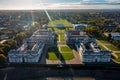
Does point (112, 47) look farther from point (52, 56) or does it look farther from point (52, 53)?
point (52, 56)

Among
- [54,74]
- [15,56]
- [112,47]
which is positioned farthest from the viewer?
[112,47]

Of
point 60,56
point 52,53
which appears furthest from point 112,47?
point 52,53

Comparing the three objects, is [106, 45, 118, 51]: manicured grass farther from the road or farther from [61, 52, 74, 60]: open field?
the road

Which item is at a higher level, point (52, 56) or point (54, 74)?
point (52, 56)

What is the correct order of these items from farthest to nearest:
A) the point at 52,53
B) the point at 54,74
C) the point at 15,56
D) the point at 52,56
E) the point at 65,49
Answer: the point at 65,49 → the point at 52,53 → the point at 52,56 → the point at 15,56 → the point at 54,74

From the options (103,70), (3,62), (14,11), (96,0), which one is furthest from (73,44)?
(96,0)

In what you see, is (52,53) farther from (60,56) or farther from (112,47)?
(112,47)

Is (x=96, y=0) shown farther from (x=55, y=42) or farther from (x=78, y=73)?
(x=78, y=73)

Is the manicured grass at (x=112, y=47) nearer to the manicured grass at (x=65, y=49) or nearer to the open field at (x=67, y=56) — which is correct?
the manicured grass at (x=65, y=49)

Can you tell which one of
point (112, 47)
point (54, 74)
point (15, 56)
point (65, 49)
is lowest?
point (112, 47)

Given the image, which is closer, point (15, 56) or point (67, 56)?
point (15, 56)

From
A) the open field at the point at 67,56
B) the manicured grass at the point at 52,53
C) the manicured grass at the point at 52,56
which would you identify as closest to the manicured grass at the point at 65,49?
the manicured grass at the point at 52,53

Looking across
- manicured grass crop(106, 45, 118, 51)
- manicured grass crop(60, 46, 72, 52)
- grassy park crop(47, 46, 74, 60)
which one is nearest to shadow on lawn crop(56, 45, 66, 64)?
grassy park crop(47, 46, 74, 60)
